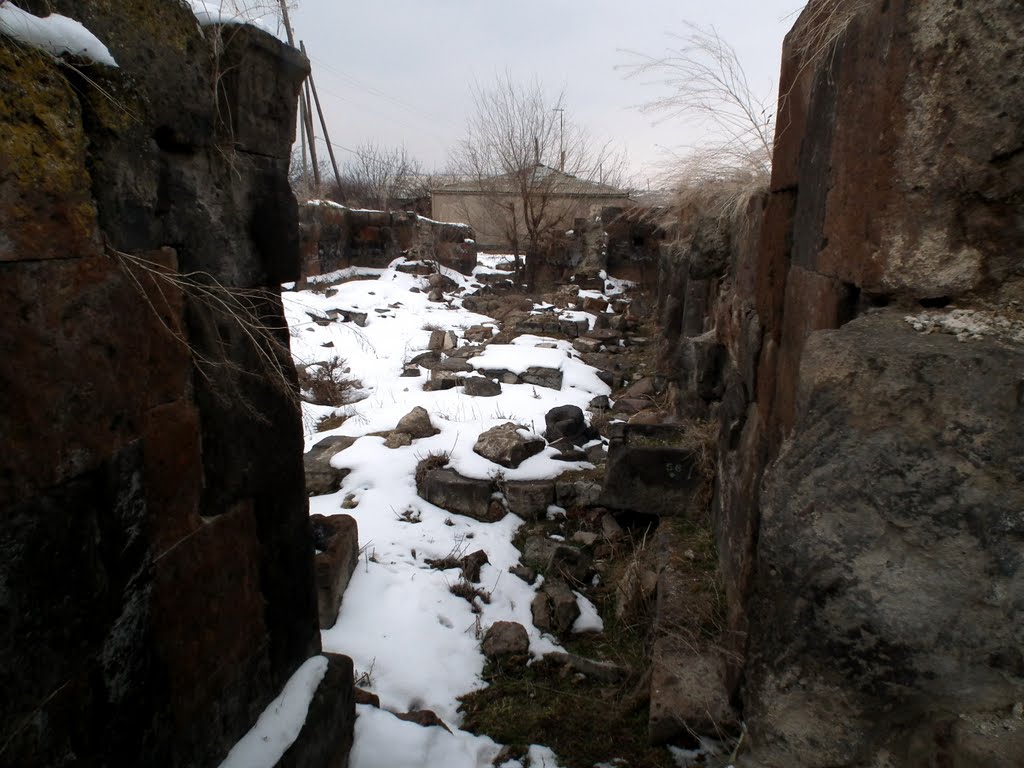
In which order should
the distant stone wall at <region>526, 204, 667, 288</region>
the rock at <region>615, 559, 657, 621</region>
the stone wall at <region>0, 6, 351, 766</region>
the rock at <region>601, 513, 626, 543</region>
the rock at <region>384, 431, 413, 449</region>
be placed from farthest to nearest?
the distant stone wall at <region>526, 204, 667, 288</region> → the rock at <region>384, 431, 413, 449</region> → the rock at <region>601, 513, 626, 543</region> → the rock at <region>615, 559, 657, 621</region> → the stone wall at <region>0, 6, 351, 766</region>

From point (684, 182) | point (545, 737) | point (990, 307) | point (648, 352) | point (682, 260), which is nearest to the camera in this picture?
point (990, 307)

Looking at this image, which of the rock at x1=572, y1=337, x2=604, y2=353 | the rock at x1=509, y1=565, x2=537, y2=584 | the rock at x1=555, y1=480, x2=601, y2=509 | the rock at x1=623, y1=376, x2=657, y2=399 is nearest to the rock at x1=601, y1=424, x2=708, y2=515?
the rock at x1=555, y1=480, x2=601, y2=509

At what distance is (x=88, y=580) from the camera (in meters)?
1.21

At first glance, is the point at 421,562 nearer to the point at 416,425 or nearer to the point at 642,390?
the point at 416,425

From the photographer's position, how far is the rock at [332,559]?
2961 millimetres

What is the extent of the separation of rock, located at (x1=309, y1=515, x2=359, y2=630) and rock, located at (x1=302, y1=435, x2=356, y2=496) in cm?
84

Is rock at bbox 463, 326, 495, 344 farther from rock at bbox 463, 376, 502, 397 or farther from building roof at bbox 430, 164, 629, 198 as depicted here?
building roof at bbox 430, 164, 629, 198

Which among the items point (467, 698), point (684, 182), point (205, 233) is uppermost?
point (684, 182)

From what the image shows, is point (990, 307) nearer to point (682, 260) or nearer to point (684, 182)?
point (684, 182)

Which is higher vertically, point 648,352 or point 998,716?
point 998,716

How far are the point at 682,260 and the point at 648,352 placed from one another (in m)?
2.51

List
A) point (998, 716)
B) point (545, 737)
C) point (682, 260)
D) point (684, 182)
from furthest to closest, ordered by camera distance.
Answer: point (682, 260), point (684, 182), point (545, 737), point (998, 716)

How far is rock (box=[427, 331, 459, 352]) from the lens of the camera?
8805 mm

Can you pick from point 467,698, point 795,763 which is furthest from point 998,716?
point 467,698
